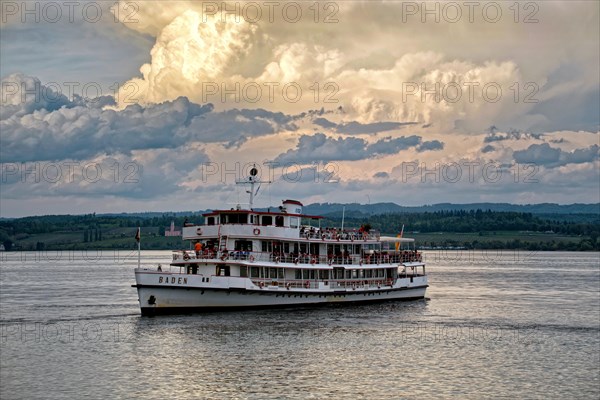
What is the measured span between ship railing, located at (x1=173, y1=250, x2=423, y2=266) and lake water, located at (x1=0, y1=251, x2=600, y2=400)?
14.7 feet

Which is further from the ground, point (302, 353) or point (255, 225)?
point (255, 225)

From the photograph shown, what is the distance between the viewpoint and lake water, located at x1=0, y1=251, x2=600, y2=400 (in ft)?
134

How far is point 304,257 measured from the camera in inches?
2832

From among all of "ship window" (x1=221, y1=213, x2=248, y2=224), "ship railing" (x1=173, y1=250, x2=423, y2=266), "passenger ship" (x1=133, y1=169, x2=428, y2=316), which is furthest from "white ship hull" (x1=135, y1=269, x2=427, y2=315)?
"ship window" (x1=221, y1=213, x2=248, y2=224)

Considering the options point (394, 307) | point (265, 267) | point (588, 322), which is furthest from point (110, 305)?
point (588, 322)

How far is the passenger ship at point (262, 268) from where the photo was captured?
63.1 metres

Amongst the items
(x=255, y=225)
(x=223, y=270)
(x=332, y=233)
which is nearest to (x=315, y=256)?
(x=332, y=233)

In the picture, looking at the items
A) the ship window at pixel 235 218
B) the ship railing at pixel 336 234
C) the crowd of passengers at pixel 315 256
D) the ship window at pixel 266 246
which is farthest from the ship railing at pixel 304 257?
the ship window at pixel 235 218

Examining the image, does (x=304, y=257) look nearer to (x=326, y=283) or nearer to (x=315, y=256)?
(x=315, y=256)

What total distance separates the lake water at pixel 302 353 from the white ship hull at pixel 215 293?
112 cm

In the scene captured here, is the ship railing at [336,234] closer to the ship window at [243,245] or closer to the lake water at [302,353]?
the ship window at [243,245]

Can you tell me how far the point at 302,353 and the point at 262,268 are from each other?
1852 cm

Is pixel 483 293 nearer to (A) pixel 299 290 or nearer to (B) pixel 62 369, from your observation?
(A) pixel 299 290

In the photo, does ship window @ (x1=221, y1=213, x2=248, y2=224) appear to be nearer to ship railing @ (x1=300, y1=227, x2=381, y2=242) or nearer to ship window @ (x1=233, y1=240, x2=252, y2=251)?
ship window @ (x1=233, y1=240, x2=252, y2=251)
